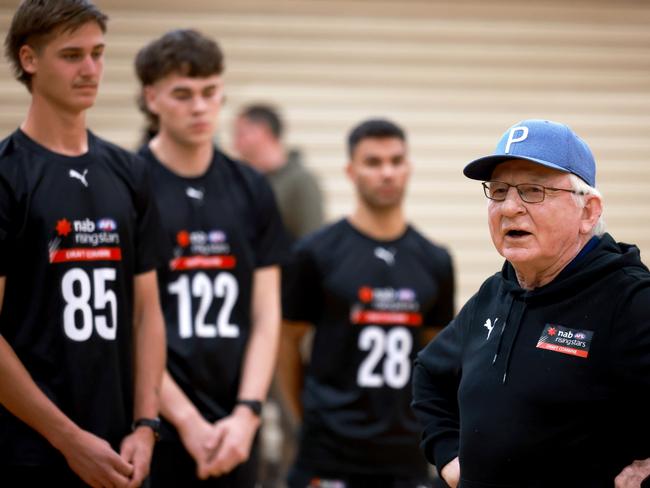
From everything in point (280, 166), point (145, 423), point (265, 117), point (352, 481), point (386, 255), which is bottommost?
point (352, 481)

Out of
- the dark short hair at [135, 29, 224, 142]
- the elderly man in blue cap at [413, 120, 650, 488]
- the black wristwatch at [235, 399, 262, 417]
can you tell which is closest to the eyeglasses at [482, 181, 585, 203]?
the elderly man in blue cap at [413, 120, 650, 488]

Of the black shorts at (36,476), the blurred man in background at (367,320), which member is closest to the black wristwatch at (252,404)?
the blurred man in background at (367,320)

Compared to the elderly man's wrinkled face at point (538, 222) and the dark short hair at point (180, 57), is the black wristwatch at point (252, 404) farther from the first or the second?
the elderly man's wrinkled face at point (538, 222)

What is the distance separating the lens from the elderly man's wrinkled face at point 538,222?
3.48 metres

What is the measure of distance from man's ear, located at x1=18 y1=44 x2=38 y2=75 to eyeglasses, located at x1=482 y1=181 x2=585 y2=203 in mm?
1718

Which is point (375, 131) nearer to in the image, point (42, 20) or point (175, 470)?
point (175, 470)

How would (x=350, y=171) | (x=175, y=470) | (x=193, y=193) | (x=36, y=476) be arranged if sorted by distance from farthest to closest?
(x=350, y=171) < (x=193, y=193) < (x=175, y=470) < (x=36, y=476)

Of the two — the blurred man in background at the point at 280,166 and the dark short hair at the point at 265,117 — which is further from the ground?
the dark short hair at the point at 265,117

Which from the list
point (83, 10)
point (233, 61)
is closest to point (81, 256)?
point (83, 10)

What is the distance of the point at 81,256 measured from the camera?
158 inches

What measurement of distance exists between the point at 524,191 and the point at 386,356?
2.38m

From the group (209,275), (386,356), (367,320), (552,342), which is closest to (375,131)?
(367,320)

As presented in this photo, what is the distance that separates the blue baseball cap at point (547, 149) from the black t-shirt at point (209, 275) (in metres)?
1.79

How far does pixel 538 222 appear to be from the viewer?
3486 millimetres
